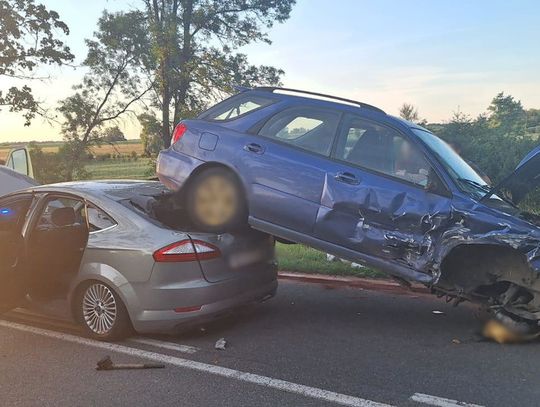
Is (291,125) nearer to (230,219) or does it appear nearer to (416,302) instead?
(230,219)

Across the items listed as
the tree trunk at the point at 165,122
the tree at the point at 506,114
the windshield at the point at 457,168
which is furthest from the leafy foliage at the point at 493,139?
the tree trunk at the point at 165,122

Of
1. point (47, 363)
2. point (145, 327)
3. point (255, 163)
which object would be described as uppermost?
point (255, 163)

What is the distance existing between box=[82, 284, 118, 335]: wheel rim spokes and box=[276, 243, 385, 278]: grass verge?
8.62ft

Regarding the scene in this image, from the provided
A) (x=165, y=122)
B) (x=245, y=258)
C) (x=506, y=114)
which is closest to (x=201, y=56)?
(x=165, y=122)

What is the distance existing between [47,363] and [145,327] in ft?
2.66

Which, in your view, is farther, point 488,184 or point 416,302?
point 416,302

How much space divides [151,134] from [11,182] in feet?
53.0

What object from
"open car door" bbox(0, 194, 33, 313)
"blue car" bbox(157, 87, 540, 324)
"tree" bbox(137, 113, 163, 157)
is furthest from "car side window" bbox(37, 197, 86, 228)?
"tree" bbox(137, 113, 163, 157)

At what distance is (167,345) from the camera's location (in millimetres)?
4785

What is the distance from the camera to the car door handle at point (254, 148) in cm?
505

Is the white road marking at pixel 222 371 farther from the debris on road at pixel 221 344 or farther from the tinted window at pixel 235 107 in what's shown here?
the tinted window at pixel 235 107

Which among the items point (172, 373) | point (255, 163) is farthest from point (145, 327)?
point (255, 163)

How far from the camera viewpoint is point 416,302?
6273mm

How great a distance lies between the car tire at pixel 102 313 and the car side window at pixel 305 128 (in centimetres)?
203
